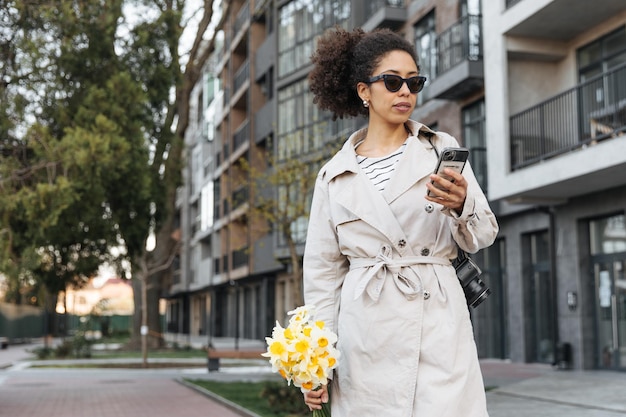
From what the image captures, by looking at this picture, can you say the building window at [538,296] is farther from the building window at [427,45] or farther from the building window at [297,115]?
the building window at [297,115]

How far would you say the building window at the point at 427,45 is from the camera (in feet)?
81.7

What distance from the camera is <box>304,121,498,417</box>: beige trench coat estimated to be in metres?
2.95

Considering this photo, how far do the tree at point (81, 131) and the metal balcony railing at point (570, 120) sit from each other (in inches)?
305

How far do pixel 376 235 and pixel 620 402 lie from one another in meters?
10.1

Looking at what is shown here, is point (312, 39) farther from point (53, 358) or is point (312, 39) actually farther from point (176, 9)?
point (176, 9)

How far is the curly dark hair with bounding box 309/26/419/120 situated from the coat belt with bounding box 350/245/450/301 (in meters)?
0.75

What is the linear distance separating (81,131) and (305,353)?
11.4 metres

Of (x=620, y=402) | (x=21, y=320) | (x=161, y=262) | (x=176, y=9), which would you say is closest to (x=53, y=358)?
(x=161, y=262)

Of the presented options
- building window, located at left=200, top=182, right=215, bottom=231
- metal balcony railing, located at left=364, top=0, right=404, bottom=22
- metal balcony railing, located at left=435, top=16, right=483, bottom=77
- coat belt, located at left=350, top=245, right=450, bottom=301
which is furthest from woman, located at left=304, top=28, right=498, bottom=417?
building window, located at left=200, top=182, right=215, bottom=231

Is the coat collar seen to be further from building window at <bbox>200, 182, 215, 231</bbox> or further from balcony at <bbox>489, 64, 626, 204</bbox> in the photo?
building window at <bbox>200, 182, 215, 231</bbox>

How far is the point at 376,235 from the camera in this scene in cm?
313

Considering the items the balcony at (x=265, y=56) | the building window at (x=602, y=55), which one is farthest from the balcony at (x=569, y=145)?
the balcony at (x=265, y=56)

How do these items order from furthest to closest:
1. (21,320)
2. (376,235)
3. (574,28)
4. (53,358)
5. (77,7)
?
(21,320)
(53,358)
(574,28)
(77,7)
(376,235)

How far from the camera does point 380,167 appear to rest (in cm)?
330
